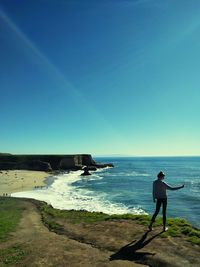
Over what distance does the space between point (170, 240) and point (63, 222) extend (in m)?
7.55

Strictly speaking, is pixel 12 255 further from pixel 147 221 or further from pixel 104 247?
pixel 147 221

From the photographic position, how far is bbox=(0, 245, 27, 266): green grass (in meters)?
11.1

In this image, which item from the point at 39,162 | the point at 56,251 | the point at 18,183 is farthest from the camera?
the point at 39,162

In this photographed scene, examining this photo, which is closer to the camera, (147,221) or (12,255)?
(12,255)

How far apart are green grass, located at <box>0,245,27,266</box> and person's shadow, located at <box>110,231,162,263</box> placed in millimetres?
3298

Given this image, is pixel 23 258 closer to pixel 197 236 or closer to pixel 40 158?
pixel 197 236

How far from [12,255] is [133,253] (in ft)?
14.5

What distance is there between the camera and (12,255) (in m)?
11.9

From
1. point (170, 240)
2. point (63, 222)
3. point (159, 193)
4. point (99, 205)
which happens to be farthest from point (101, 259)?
point (99, 205)

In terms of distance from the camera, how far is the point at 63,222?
18547 millimetres

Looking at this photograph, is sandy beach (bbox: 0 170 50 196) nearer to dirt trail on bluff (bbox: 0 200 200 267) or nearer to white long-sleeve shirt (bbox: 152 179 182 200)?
dirt trail on bluff (bbox: 0 200 200 267)

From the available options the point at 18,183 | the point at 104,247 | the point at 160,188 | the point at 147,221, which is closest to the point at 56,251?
the point at 104,247

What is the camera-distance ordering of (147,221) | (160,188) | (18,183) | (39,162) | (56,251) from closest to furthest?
(56,251), (160,188), (147,221), (18,183), (39,162)

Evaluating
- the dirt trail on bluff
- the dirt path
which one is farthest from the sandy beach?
the dirt trail on bluff
